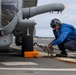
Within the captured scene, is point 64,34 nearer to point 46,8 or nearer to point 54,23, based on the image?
point 54,23

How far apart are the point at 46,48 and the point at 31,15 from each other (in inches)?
111

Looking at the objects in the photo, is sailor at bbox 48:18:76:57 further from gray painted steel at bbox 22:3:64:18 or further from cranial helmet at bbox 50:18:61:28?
gray painted steel at bbox 22:3:64:18

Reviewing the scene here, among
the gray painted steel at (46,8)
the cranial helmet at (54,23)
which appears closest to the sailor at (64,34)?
the cranial helmet at (54,23)

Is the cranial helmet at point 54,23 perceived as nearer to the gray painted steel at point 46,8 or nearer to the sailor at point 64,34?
the sailor at point 64,34

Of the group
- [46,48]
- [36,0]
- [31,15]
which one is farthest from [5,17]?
[36,0]

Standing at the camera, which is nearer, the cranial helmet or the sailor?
the sailor

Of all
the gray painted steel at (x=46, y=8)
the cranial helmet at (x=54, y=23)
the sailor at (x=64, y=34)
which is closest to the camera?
the sailor at (x=64, y=34)

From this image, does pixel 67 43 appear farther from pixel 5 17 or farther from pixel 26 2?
pixel 26 2

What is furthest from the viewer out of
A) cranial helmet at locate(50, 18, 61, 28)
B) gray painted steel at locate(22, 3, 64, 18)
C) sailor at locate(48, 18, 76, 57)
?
gray painted steel at locate(22, 3, 64, 18)

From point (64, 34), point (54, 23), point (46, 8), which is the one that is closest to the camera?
point (64, 34)

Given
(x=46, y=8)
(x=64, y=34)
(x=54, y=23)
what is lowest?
(x=64, y=34)

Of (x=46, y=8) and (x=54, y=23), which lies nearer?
(x=54, y=23)

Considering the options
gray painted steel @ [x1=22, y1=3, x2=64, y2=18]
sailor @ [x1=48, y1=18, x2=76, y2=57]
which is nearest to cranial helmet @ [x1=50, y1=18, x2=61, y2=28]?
sailor @ [x1=48, y1=18, x2=76, y2=57]

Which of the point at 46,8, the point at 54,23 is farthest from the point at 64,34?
the point at 46,8
